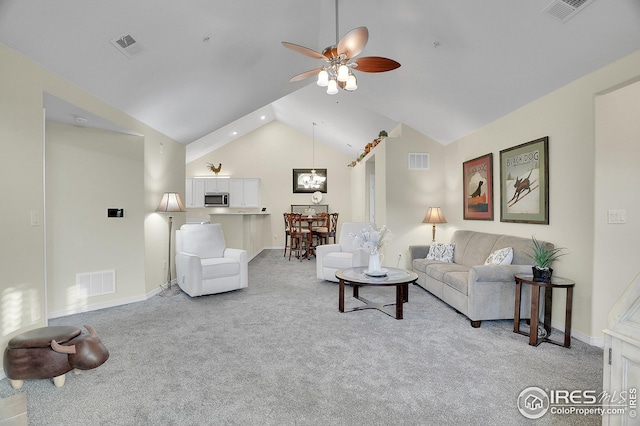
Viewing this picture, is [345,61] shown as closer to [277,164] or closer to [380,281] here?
[380,281]

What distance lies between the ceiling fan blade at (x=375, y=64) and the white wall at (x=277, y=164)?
21.8 ft

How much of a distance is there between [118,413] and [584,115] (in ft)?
13.3

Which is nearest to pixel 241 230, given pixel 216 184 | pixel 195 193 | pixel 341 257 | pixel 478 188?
pixel 341 257

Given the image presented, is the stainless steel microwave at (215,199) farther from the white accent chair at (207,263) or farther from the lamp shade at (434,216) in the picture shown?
the lamp shade at (434,216)

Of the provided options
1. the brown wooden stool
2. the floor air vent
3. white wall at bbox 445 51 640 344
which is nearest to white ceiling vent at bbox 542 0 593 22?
white wall at bbox 445 51 640 344

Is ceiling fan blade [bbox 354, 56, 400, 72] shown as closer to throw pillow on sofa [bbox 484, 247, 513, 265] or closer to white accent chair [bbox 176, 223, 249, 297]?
throw pillow on sofa [bbox 484, 247, 513, 265]

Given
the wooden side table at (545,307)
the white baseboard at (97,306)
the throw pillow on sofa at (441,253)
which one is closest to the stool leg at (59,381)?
the white baseboard at (97,306)

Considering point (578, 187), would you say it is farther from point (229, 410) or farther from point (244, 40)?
point (244, 40)

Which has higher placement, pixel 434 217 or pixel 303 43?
pixel 303 43

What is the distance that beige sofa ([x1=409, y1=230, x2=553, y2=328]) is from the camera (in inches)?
120

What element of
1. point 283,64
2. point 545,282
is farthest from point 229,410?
point 283,64

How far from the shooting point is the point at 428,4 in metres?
2.83

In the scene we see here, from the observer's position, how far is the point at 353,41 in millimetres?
2488

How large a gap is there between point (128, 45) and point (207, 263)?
2.58 meters
